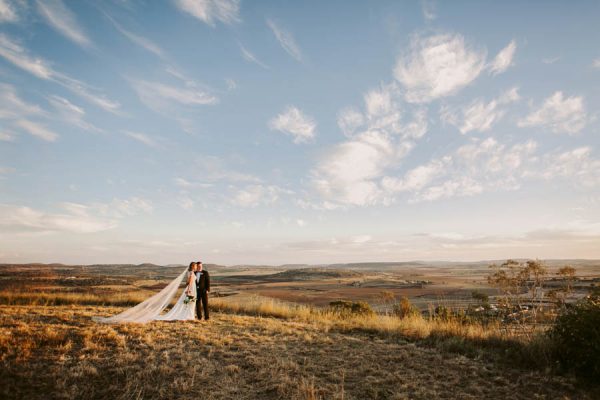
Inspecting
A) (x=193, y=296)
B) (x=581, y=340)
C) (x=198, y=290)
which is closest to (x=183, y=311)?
(x=193, y=296)

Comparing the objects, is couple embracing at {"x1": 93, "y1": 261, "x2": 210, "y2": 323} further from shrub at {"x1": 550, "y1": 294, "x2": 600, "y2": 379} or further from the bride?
shrub at {"x1": 550, "y1": 294, "x2": 600, "y2": 379}

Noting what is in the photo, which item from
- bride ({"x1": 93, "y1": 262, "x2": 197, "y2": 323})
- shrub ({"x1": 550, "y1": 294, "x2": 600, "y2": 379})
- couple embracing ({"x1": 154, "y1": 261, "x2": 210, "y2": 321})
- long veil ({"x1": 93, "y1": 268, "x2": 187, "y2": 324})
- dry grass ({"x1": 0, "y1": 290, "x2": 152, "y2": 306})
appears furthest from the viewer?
dry grass ({"x1": 0, "y1": 290, "x2": 152, "y2": 306})

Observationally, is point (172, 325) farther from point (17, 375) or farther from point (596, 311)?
point (596, 311)

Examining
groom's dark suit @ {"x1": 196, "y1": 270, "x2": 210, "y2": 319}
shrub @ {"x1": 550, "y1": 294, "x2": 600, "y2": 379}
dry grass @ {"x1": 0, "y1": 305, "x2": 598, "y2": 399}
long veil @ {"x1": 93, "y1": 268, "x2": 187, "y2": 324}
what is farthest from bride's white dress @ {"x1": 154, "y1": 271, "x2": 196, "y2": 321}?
shrub @ {"x1": 550, "y1": 294, "x2": 600, "y2": 379}

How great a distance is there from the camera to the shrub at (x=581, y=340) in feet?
24.3

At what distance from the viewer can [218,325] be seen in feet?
42.6

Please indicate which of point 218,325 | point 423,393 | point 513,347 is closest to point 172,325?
point 218,325

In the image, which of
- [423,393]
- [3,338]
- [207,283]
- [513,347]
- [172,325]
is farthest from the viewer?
[207,283]

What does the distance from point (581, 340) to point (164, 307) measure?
42.9ft

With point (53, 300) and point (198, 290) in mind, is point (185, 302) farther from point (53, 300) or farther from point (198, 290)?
point (53, 300)

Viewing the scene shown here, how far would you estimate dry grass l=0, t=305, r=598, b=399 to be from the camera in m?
6.60

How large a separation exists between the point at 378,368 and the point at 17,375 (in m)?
7.26

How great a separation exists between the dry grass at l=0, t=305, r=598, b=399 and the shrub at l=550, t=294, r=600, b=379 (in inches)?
25.2

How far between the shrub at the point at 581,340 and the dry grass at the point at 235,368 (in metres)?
0.64
